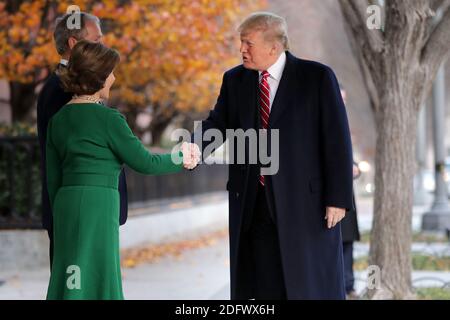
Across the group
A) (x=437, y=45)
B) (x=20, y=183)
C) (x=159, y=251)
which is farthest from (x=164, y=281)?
(x=437, y=45)

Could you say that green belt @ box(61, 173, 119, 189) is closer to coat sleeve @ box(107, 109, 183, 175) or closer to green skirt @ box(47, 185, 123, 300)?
green skirt @ box(47, 185, 123, 300)

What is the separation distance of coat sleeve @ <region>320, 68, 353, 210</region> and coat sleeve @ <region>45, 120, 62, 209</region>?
1.56m

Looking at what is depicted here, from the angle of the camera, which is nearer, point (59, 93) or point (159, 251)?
point (59, 93)

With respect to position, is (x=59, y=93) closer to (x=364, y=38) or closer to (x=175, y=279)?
(x=364, y=38)

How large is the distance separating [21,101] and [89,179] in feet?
30.4

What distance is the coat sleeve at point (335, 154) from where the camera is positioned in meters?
5.08

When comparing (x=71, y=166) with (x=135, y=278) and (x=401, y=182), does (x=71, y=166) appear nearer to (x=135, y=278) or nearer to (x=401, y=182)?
(x=401, y=182)

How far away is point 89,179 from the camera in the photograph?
4.59m

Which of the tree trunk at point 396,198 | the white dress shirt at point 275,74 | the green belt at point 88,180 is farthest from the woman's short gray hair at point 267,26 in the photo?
the tree trunk at point 396,198

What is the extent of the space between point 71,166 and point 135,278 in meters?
5.57

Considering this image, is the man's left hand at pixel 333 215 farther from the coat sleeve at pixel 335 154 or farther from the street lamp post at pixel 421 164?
the street lamp post at pixel 421 164

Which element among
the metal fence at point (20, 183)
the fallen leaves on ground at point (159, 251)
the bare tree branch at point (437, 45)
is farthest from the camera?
the fallen leaves on ground at point (159, 251)

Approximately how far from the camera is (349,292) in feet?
27.5

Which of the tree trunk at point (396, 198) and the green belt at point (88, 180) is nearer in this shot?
the green belt at point (88, 180)
